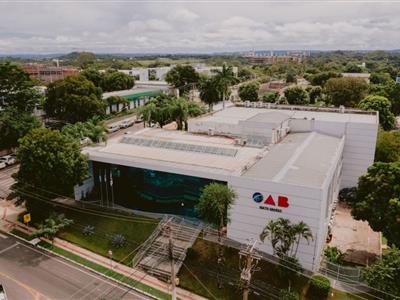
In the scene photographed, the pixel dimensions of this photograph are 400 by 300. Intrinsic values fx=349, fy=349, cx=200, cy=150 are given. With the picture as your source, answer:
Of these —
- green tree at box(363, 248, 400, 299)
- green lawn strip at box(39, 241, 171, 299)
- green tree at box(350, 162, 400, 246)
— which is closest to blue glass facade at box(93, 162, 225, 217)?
green lawn strip at box(39, 241, 171, 299)

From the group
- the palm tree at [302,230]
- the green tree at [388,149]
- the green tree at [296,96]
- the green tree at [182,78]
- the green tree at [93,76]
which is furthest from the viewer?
the green tree at [182,78]

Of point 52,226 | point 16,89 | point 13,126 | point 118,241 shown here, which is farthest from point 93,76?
point 118,241

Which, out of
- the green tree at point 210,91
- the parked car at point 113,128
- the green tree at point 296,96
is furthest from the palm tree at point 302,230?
the green tree at point 296,96

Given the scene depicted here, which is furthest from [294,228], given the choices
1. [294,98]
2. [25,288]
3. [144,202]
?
[294,98]

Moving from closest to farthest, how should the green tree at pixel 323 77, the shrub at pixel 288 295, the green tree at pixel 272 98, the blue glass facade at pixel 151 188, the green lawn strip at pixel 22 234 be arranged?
the shrub at pixel 288 295
the green lawn strip at pixel 22 234
the blue glass facade at pixel 151 188
the green tree at pixel 272 98
the green tree at pixel 323 77

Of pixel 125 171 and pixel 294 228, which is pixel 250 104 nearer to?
pixel 125 171

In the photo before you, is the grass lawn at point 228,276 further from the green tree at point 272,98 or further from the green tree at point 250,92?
the green tree at point 250,92

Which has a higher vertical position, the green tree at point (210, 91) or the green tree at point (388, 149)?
the green tree at point (210, 91)
